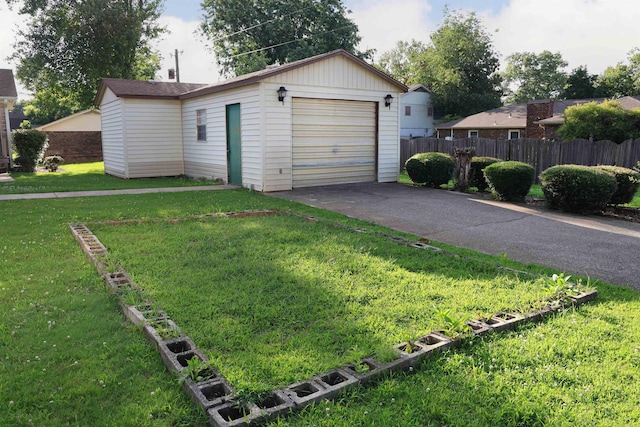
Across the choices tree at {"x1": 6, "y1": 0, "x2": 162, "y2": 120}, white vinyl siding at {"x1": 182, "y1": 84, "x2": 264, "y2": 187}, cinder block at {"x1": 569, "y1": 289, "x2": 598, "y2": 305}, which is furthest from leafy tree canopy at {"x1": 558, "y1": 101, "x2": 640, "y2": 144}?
tree at {"x1": 6, "y1": 0, "x2": 162, "y2": 120}

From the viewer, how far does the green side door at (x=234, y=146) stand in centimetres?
1303

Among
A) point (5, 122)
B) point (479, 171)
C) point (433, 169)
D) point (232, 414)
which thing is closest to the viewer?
point (232, 414)

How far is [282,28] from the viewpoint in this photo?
36688mm

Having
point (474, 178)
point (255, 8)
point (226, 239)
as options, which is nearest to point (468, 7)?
point (255, 8)

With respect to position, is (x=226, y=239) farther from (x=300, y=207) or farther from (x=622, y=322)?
(x=622, y=322)

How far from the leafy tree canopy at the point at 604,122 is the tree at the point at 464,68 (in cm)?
2958

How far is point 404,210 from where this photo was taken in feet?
32.2

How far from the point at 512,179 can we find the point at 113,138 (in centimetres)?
1311

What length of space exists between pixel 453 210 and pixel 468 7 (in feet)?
143

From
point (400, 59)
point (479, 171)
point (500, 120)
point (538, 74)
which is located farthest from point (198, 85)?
point (538, 74)

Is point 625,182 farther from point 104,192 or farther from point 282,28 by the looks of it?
point 282,28

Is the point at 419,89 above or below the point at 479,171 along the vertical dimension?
above

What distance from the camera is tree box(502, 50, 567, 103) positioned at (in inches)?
2388

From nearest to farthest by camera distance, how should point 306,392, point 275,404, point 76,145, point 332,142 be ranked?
point 275,404 → point 306,392 → point 332,142 → point 76,145
